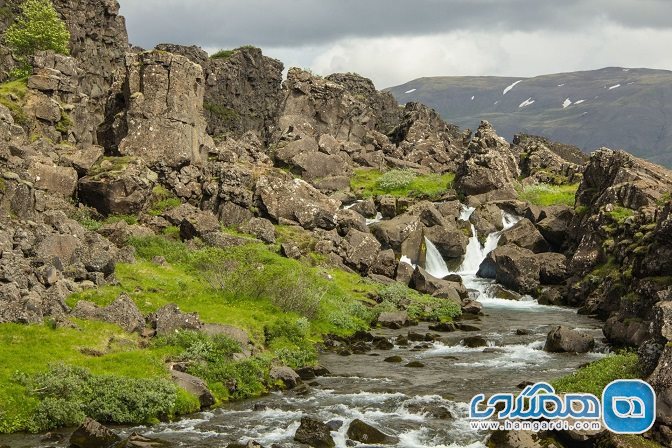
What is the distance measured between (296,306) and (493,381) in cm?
1703

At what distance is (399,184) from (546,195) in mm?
24112

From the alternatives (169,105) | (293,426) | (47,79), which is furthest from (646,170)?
(47,79)

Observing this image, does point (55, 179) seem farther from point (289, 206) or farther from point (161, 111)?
Result: point (289, 206)

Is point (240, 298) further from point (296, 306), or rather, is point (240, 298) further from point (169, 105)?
point (169, 105)

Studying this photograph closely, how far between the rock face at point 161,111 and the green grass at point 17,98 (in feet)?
35.3

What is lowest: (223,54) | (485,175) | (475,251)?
(475,251)

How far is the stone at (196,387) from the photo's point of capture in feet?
109

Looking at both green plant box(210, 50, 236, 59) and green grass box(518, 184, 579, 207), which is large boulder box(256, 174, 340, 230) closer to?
green grass box(518, 184, 579, 207)

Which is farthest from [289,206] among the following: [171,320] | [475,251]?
[171,320]

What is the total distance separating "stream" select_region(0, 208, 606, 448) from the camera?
29.2 m

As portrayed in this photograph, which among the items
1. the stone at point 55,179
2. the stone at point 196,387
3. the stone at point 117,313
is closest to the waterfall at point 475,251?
the stone at point 55,179

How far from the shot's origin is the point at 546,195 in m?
105

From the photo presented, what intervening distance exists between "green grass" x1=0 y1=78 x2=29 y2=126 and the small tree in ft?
86.1

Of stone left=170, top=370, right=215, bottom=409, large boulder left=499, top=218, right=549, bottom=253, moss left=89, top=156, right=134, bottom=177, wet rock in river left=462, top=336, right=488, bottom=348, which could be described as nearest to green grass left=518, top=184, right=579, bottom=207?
large boulder left=499, top=218, right=549, bottom=253
